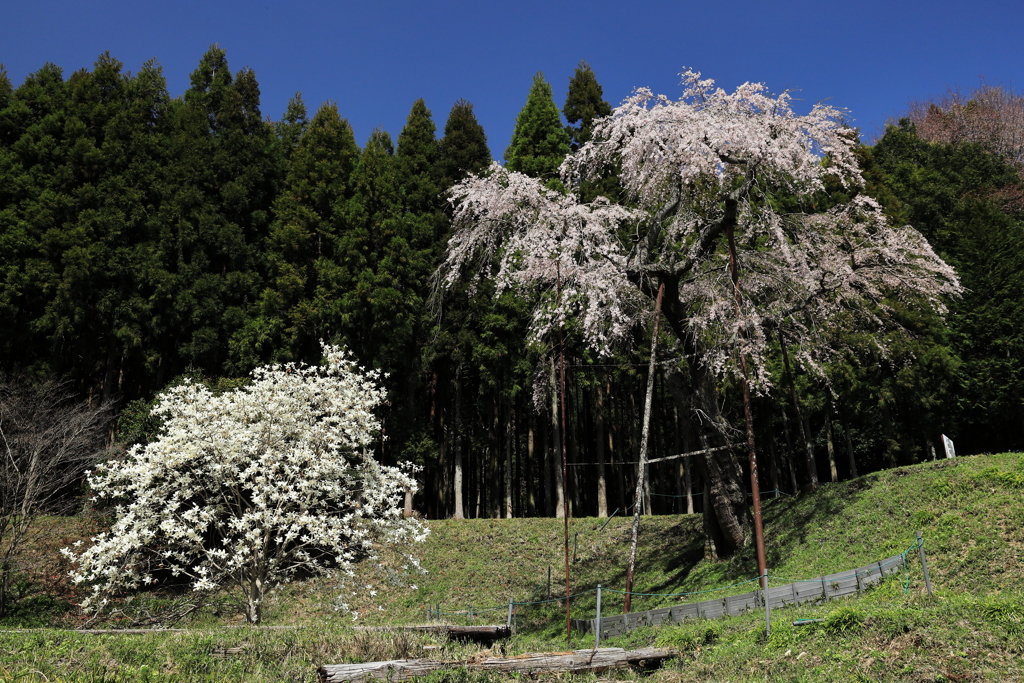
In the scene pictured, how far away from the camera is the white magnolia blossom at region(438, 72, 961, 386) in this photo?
1217 cm

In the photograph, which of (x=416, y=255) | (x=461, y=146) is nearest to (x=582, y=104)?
(x=461, y=146)

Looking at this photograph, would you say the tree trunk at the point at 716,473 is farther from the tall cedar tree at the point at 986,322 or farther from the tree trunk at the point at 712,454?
the tall cedar tree at the point at 986,322

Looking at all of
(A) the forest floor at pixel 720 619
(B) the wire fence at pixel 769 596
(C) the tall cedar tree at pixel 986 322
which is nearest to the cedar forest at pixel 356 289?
(C) the tall cedar tree at pixel 986 322

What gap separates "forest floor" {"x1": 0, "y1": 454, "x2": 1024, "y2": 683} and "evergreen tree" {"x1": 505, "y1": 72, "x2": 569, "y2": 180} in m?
13.7

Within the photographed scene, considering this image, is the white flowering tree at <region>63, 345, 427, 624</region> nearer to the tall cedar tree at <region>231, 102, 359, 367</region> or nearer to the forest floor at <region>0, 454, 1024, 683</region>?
the forest floor at <region>0, 454, 1024, 683</region>

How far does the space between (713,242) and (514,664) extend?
9.12 metres

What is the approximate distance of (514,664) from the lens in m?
6.91

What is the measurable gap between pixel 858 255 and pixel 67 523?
21944 millimetres

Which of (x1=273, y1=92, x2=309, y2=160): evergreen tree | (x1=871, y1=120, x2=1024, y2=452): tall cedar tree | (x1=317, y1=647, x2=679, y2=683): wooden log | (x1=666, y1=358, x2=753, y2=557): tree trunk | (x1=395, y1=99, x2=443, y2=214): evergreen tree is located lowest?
(x1=317, y1=647, x2=679, y2=683): wooden log

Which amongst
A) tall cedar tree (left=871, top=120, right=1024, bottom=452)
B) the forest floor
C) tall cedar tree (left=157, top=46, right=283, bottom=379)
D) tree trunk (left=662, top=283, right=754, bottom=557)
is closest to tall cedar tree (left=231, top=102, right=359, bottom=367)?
tall cedar tree (left=157, top=46, right=283, bottom=379)

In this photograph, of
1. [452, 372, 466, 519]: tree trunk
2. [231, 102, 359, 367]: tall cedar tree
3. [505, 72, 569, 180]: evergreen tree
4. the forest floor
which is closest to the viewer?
the forest floor

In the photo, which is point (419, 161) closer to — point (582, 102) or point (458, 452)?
point (582, 102)

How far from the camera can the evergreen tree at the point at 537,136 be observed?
2284 cm

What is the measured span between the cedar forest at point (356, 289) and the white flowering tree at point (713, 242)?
421 centimetres
